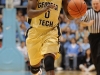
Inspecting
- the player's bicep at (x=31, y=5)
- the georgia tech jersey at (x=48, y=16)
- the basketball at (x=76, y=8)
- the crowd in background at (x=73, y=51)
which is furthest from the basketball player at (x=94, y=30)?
the crowd in background at (x=73, y=51)

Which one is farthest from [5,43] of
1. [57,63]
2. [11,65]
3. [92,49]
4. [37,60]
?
[37,60]

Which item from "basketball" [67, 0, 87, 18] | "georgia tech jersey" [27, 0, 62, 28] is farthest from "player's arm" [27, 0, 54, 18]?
"basketball" [67, 0, 87, 18]

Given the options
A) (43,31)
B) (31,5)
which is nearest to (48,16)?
(43,31)

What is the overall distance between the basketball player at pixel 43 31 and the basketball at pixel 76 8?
189 mm

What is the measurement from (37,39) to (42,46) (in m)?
0.17

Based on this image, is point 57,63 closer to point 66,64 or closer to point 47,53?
point 66,64

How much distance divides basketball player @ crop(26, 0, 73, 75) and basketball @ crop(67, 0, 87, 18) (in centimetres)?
19

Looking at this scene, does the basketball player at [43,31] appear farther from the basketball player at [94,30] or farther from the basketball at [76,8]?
the basketball player at [94,30]

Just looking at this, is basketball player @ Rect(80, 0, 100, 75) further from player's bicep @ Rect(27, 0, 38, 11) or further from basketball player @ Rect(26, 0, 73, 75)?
player's bicep @ Rect(27, 0, 38, 11)

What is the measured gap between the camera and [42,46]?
18.7ft

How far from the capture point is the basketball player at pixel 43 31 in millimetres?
5465

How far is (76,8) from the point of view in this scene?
5770 mm

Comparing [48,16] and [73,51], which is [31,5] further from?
[73,51]

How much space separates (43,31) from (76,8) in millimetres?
698
